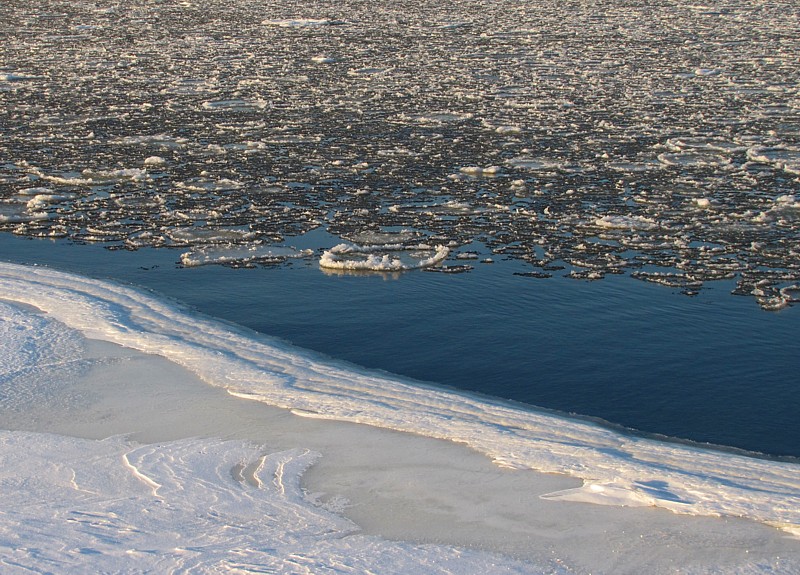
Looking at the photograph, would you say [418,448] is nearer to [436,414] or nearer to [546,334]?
[436,414]

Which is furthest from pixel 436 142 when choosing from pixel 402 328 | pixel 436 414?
pixel 436 414

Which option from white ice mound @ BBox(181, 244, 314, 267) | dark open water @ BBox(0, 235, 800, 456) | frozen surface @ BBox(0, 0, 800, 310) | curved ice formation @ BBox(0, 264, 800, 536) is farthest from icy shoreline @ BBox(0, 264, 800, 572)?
frozen surface @ BBox(0, 0, 800, 310)

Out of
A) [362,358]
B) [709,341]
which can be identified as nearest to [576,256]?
[709,341]

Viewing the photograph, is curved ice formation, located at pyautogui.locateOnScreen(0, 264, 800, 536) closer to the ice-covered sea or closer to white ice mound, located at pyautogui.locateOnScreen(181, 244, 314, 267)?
the ice-covered sea


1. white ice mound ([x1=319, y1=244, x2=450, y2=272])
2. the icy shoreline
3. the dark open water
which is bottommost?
the icy shoreline

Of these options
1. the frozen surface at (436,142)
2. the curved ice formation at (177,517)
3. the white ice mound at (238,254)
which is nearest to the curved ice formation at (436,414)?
the curved ice formation at (177,517)
